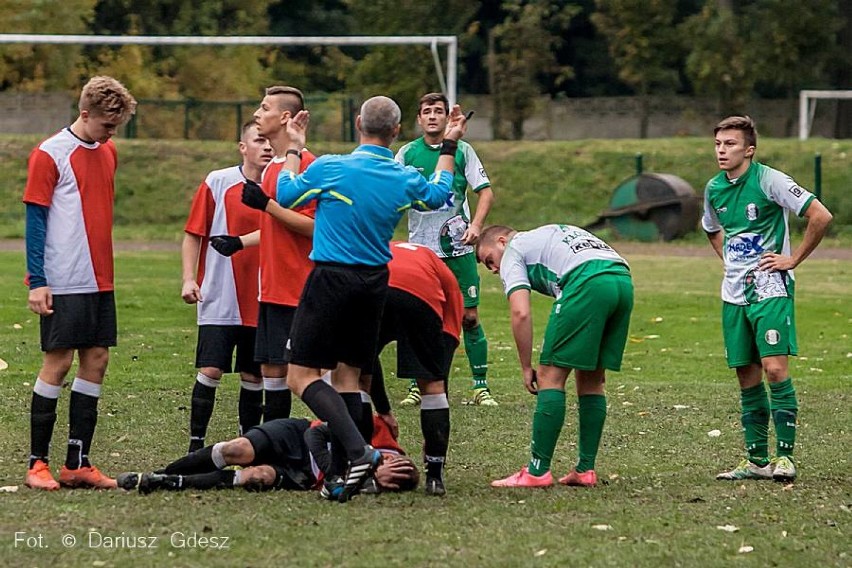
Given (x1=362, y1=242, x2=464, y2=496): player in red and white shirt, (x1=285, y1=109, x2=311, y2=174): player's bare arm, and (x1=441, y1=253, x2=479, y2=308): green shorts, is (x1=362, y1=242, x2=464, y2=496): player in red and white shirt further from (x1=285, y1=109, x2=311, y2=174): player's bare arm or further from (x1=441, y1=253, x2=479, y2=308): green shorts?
(x1=441, y1=253, x2=479, y2=308): green shorts

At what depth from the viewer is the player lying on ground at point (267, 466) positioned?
7562 mm

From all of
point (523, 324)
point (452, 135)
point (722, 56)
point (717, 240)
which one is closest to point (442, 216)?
point (717, 240)

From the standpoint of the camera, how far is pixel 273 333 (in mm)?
8312

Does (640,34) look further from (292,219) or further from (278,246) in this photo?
(292,219)

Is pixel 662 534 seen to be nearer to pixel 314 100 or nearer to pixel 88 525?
pixel 88 525

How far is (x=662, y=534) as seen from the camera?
6.68 metres

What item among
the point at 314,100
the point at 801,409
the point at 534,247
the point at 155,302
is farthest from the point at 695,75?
the point at 534,247

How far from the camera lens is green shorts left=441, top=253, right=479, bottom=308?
11438mm

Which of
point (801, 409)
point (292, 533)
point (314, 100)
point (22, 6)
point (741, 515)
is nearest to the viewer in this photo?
point (292, 533)

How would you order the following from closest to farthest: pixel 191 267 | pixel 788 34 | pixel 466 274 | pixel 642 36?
pixel 191 267 < pixel 466 274 < pixel 788 34 < pixel 642 36

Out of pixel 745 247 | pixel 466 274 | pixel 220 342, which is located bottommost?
pixel 220 342

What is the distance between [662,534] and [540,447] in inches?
55.4

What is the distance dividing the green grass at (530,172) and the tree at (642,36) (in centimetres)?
1059

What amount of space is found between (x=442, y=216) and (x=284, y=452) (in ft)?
12.6
